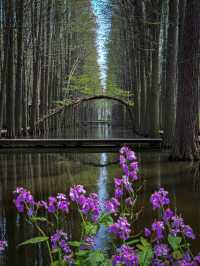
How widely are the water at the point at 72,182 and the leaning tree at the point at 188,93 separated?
25.0 inches

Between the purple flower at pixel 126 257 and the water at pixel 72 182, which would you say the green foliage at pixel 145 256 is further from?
the water at pixel 72 182

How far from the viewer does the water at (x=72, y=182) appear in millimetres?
4824

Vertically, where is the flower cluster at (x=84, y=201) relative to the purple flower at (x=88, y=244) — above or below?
above

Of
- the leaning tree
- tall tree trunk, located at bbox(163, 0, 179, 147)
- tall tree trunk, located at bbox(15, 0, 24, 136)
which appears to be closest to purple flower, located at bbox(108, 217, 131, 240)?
the leaning tree

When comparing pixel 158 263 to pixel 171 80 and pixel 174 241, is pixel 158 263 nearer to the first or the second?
pixel 174 241

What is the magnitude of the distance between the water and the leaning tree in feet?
2.09

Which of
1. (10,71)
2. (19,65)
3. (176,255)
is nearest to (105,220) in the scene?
(176,255)

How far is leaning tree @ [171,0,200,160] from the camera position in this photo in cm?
1229

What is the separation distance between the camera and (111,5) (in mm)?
26922

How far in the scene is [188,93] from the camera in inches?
493

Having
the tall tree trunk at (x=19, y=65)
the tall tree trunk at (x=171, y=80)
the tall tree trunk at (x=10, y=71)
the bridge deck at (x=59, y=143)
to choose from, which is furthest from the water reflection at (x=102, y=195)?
the tall tree trunk at (x=19, y=65)

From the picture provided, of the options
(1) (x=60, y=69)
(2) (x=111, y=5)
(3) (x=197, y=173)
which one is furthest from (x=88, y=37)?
(3) (x=197, y=173)

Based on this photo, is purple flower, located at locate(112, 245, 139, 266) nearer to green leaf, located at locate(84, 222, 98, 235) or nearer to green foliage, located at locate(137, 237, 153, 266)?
green foliage, located at locate(137, 237, 153, 266)

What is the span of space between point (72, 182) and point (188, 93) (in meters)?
4.89
